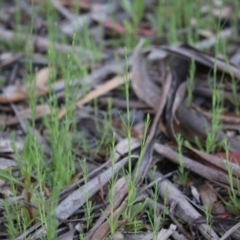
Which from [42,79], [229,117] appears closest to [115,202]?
[229,117]

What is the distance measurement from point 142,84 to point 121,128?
0.22 m

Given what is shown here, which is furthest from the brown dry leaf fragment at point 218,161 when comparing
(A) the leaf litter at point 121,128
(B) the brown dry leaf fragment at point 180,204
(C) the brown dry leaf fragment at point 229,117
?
(C) the brown dry leaf fragment at point 229,117

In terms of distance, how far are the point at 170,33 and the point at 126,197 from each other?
3.21 feet

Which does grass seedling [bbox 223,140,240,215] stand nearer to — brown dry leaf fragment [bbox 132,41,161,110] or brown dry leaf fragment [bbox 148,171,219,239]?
brown dry leaf fragment [bbox 148,171,219,239]

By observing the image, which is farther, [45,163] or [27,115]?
[27,115]

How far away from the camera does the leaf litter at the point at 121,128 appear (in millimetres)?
1445

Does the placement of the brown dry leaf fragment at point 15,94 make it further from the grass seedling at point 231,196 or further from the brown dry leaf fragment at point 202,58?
the grass seedling at point 231,196

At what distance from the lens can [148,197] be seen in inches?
60.7

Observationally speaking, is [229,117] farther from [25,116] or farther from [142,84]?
[25,116]

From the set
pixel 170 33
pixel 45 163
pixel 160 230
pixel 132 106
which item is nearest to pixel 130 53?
pixel 170 33

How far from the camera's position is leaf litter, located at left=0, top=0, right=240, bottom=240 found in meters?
1.45

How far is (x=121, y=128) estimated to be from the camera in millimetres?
1861

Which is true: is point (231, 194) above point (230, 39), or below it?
below

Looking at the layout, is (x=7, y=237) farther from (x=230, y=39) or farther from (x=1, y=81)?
(x=230, y=39)
